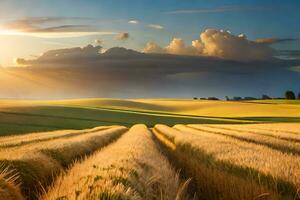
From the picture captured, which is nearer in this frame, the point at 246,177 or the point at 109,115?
the point at 246,177

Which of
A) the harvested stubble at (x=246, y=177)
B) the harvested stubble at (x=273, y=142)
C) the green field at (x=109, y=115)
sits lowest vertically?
the green field at (x=109, y=115)

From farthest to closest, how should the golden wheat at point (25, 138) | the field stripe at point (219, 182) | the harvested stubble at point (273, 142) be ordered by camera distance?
the golden wheat at point (25, 138) → the harvested stubble at point (273, 142) → the field stripe at point (219, 182)

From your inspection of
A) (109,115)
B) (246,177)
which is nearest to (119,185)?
(246,177)

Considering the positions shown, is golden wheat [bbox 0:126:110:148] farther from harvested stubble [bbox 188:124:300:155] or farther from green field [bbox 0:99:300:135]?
green field [bbox 0:99:300:135]

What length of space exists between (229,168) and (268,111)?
112107 millimetres

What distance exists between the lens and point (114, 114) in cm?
10100

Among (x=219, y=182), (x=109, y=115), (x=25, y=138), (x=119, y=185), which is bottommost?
(x=109, y=115)

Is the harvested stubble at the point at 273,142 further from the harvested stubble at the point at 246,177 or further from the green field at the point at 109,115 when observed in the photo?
the green field at the point at 109,115

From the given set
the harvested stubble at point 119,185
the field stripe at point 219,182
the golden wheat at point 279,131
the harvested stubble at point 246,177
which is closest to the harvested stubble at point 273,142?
the golden wheat at point 279,131

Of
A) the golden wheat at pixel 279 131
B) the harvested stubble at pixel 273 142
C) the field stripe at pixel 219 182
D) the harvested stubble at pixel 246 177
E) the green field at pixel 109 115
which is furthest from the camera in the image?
the green field at pixel 109 115

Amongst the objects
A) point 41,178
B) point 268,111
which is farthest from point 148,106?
point 41,178

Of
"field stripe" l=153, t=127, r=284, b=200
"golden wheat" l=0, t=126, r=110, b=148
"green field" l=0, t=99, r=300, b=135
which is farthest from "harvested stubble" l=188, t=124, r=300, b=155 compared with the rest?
"green field" l=0, t=99, r=300, b=135

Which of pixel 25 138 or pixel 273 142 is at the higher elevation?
pixel 273 142

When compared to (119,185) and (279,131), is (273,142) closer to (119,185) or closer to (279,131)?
(279,131)
